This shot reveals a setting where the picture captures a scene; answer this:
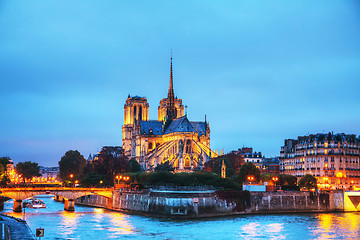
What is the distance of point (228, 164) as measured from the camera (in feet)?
329

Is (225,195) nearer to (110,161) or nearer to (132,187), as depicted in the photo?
(132,187)

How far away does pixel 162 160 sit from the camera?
122812mm

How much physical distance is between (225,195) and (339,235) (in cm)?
1943

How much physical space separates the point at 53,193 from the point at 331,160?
45.0 meters

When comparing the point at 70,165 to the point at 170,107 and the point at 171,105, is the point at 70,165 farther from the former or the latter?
the point at 171,105

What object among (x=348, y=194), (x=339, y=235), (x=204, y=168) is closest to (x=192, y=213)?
(x=339, y=235)

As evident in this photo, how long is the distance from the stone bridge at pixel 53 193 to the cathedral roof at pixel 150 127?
6471 cm

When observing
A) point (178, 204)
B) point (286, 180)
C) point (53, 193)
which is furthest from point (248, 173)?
point (53, 193)

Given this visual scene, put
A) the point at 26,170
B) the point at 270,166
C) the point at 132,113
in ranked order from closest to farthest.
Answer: the point at 270,166
the point at 26,170
the point at 132,113

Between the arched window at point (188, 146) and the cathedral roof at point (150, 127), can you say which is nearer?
the arched window at point (188, 146)

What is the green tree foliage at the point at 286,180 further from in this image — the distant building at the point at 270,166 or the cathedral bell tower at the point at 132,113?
the cathedral bell tower at the point at 132,113

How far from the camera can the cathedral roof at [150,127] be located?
139 m

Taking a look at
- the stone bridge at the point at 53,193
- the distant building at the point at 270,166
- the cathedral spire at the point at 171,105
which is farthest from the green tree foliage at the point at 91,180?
the cathedral spire at the point at 171,105

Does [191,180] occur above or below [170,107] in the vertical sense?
below
